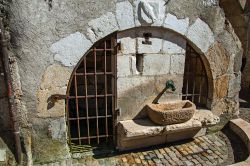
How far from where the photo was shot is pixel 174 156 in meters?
3.87

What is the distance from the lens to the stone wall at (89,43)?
3.12 m

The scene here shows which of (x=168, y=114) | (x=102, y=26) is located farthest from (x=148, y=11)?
(x=168, y=114)

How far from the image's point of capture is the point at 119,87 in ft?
12.3

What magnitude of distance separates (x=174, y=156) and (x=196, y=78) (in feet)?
5.19

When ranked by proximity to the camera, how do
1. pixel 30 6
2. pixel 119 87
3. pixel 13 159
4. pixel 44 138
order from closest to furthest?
1. pixel 30 6
2. pixel 13 159
3. pixel 44 138
4. pixel 119 87

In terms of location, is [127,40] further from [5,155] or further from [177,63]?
[5,155]

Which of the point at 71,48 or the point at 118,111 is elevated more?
the point at 71,48

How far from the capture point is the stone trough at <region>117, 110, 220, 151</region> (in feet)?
12.0

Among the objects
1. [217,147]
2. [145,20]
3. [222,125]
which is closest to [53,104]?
[145,20]

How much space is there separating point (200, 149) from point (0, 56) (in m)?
3.37

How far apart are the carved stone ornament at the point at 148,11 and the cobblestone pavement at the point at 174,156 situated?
6.90 feet

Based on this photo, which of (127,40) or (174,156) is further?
(174,156)

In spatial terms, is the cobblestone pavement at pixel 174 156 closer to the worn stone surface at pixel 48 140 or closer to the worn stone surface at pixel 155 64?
the worn stone surface at pixel 48 140

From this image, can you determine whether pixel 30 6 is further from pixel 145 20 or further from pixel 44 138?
pixel 44 138
